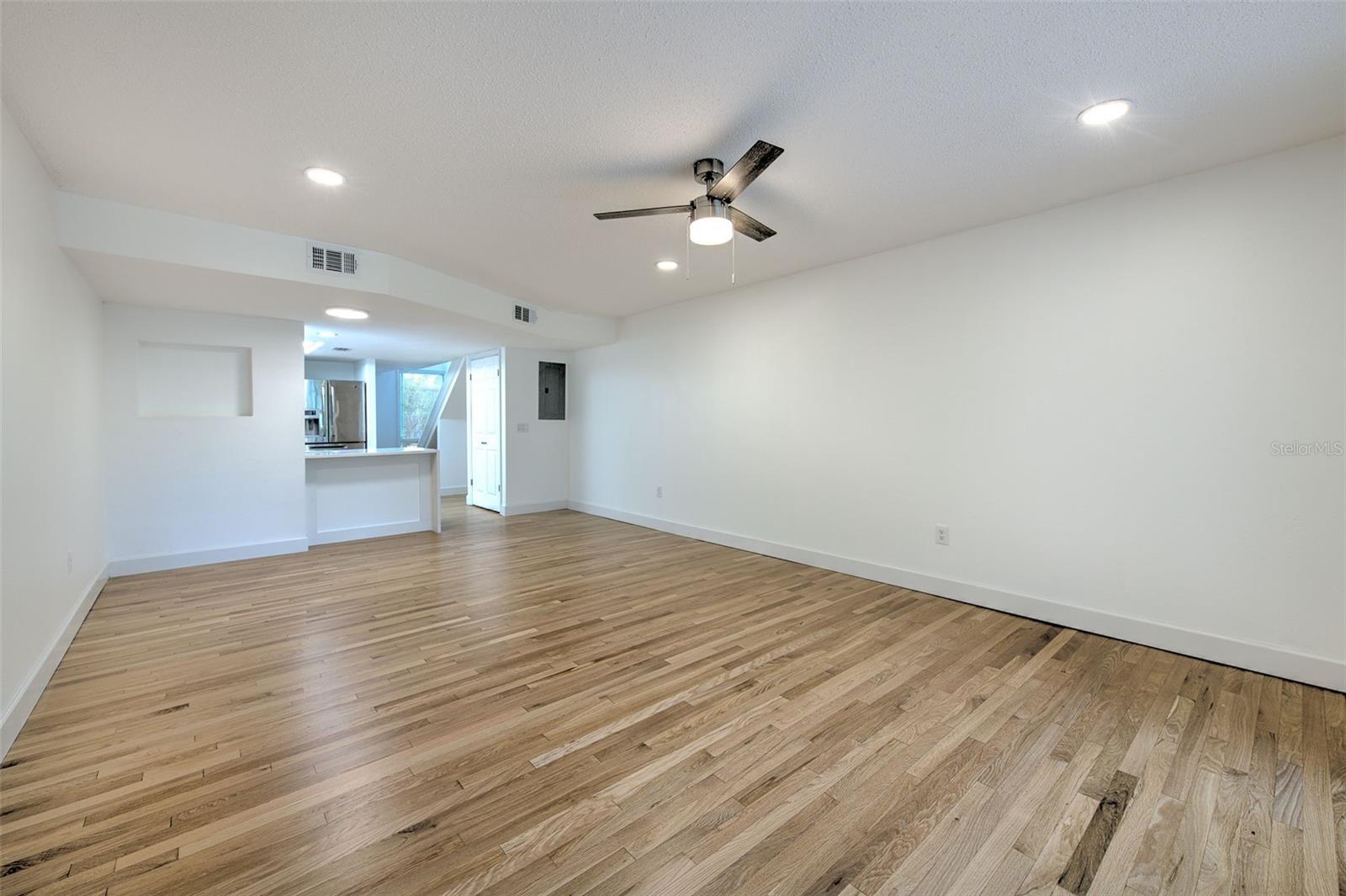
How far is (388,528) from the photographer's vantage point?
576 centimetres

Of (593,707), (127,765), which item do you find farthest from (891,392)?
(127,765)

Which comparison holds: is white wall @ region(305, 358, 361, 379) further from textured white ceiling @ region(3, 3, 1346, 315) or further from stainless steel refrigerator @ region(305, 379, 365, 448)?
textured white ceiling @ region(3, 3, 1346, 315)

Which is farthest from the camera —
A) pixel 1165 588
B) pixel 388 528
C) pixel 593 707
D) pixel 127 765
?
pixel 388 528

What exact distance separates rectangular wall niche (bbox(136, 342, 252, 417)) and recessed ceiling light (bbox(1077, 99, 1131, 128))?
611cm

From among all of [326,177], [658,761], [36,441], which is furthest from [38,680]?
[658,761]

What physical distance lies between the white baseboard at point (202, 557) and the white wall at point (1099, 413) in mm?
4408

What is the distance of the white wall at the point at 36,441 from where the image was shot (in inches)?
82.6

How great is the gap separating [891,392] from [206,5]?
4.08 m

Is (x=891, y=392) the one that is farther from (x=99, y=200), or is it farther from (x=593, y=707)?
(x=99, y=200)

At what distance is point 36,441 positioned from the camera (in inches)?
96.6

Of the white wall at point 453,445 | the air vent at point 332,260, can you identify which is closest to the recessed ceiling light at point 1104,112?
the air vent at point 332,260

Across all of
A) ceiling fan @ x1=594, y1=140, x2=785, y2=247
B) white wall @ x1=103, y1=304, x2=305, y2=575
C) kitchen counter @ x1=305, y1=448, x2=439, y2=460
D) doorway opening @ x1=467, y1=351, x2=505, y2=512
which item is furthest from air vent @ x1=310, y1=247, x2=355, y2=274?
doorway opening @ x1=467, y1=351, x2=505, y2=512

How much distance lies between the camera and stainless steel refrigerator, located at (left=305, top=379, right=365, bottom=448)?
27.8 ft

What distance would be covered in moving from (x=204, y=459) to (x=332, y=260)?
2.28 m
